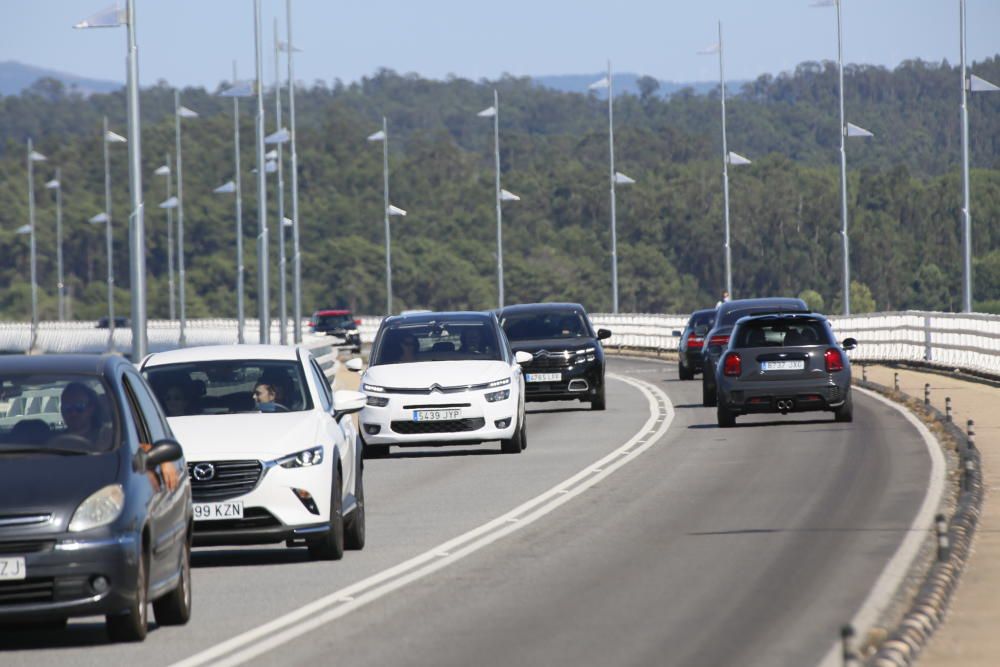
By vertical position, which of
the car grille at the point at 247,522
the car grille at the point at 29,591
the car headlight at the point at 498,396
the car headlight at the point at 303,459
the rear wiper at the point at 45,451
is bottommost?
the car grille at the point at 247,522

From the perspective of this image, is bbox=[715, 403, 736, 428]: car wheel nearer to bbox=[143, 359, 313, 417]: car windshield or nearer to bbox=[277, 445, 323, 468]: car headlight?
bbox=[143, 359, 313, 417]: car windshield

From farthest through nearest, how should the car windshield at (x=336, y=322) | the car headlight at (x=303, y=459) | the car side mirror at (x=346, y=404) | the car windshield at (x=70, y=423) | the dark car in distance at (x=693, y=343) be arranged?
the car windshield at (x=336, y=322) < the dark car in distance at (x=693, y=343) < the car side mirror at (x=346, y=404) < the car headlight at (x=303, y=459) < the car windshield at (x=70, y=423)

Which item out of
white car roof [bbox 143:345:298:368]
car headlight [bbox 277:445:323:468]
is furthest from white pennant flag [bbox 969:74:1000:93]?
car headlight [bbox 277:445:323:468]

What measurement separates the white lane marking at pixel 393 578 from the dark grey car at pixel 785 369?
433 centimetres

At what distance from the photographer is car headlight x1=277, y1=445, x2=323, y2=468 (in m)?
14.4

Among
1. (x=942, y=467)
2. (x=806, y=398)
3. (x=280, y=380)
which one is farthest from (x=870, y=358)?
(x=280, y=380)

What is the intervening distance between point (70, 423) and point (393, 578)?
2.98m

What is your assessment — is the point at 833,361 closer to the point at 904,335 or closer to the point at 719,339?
the point at 719,339

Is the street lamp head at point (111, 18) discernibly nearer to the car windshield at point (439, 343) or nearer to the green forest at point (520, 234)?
the car windshield at point (439, 343)

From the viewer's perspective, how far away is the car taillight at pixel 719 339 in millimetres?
34531

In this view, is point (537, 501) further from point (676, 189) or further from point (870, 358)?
point (676, 189)

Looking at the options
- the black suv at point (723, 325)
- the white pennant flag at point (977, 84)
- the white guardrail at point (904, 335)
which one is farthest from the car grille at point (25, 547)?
the white pennant flag at point (977, 84)

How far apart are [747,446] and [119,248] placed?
141m

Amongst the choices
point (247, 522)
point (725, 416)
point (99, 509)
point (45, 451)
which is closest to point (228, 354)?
point (247, 522)
